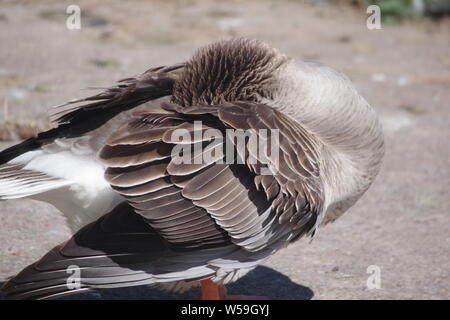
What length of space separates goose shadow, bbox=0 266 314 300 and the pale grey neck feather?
Answer: 680 millimetres

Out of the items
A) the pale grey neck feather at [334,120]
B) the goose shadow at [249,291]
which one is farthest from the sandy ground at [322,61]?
the pale grey neck feather at [334,120]

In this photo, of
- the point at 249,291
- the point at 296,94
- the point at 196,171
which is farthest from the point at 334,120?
the point at 249,291

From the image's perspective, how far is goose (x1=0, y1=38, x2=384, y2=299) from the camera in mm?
3506

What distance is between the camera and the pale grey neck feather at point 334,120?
402 cm

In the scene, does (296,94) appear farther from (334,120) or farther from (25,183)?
(25,183)

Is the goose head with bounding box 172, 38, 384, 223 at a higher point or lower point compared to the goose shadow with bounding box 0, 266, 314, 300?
higher

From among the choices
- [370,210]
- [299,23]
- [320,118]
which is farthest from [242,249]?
[299,23]

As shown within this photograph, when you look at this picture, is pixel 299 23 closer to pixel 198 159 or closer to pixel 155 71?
pixel 155 71

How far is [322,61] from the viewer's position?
9.77 m

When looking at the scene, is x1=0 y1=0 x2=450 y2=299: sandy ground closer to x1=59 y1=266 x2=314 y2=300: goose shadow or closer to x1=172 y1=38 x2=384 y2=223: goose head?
x1=59 y1=266 x2=314 y2=300: goose shadow

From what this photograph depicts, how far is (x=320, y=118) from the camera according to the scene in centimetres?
401

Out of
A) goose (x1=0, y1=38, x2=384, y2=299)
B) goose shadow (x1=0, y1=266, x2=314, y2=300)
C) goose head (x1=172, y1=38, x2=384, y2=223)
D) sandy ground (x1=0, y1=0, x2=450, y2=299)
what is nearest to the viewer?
goose (x1=0, y1=38, x2=384, y2=299)

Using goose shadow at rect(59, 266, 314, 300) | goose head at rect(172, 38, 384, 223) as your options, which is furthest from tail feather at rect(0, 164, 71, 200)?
goose shadow at rect(59, 266, 314, 300)
